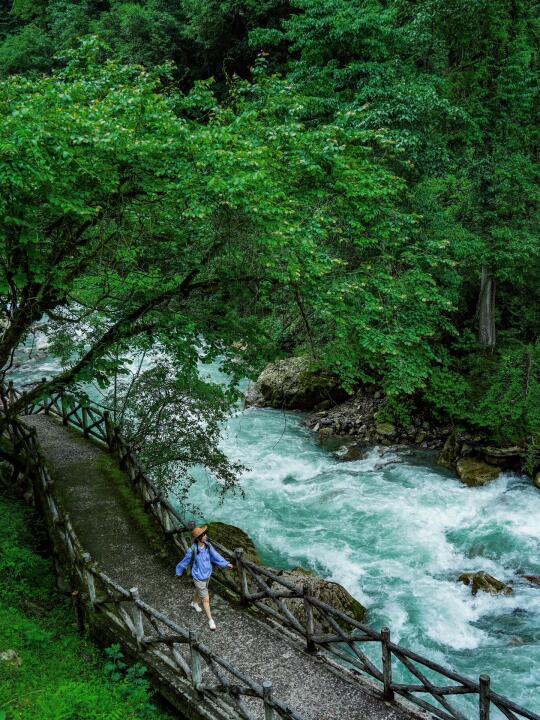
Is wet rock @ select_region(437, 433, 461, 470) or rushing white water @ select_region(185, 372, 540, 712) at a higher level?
wet rock @ select_region(437, 433, 461, 470)

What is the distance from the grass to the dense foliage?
12.6 ft

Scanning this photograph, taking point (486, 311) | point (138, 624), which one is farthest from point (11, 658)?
point (486, 311)

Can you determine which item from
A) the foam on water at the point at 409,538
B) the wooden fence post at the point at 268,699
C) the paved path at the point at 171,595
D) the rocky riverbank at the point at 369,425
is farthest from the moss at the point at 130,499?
the rocky riverbank at the point at 369,425

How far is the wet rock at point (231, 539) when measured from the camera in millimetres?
12219

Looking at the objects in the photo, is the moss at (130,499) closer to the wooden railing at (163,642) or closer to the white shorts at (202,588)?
the wooden railing at (163,642)

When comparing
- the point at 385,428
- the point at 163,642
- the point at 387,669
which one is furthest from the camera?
the point at 385,428

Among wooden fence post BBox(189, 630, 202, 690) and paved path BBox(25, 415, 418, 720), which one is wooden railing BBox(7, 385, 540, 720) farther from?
paved path BBox(25, 415, 418, 720)

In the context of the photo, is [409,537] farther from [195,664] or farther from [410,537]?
[195,664]

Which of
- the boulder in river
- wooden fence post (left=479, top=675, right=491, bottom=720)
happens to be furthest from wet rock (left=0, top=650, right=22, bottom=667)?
the boulder in river

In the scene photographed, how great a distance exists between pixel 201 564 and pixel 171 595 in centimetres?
106

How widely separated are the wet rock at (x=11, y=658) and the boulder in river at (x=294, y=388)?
620 inches

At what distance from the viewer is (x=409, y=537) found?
14.3 meters

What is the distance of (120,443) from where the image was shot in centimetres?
1322

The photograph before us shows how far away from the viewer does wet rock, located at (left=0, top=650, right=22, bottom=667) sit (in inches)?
289
